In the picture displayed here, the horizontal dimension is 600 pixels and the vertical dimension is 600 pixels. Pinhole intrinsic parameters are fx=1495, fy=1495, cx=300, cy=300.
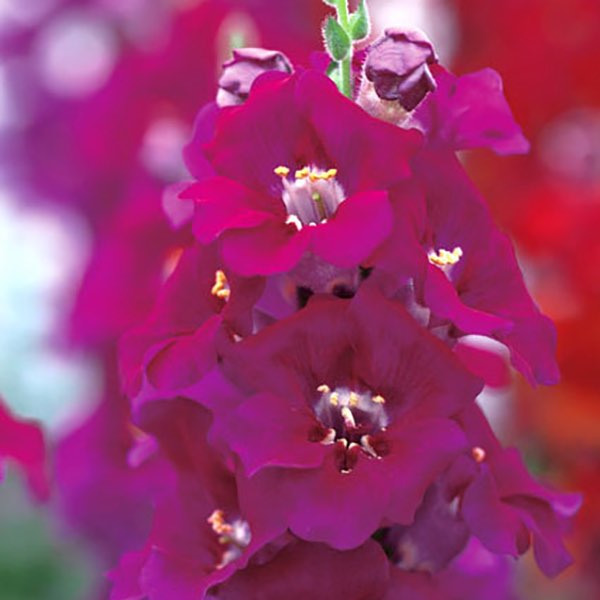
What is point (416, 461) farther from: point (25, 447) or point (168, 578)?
point (25, 447)

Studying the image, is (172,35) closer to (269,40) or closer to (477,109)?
(269,40)

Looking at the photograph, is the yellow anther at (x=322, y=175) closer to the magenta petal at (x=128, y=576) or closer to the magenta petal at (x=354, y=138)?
the magenta petal at (x=354, y=138)

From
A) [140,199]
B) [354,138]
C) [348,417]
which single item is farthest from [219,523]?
[140,199]

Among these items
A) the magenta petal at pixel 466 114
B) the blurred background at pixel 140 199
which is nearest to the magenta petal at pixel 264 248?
the magenta petal at pixel 466 114

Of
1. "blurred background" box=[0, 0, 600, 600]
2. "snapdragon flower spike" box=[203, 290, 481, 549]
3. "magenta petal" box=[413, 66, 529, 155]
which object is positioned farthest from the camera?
"blurred background" box=[0, 0, 600, 600]

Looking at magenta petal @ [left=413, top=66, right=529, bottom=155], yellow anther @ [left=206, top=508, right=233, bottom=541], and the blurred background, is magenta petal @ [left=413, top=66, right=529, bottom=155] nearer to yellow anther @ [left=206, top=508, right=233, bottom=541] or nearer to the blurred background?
yellow anther @ [left=206, top=508, right=233, bottom=541]

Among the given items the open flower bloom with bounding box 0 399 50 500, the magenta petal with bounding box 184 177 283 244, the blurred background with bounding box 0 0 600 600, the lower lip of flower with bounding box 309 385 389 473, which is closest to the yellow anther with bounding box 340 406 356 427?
the lower lip of flower with bounding box 309 385 389 473

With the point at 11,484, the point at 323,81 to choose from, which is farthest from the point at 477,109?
the point at 11,484
